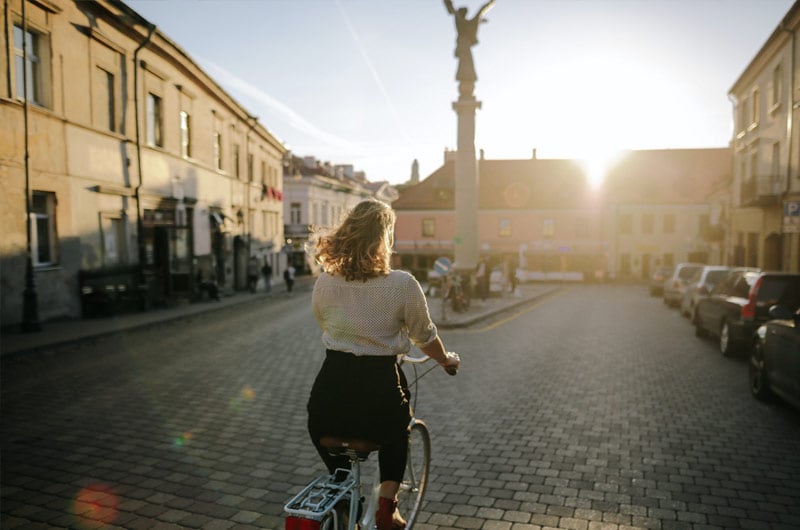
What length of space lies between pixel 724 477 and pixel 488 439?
204 centimetres

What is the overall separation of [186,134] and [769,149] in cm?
2291

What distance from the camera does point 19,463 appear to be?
214 inches

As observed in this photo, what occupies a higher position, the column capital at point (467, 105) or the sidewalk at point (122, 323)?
the column capital at point (467, 105)

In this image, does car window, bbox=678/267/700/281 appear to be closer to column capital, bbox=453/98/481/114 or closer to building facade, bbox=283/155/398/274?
column capital, bbox=453/98/481/114

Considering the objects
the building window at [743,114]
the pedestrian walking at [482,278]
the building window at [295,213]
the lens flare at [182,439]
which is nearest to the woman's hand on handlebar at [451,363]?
the lens flare at [182,439]

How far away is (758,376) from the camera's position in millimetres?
7820

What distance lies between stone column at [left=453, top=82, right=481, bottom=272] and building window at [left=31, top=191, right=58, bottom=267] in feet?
42.0

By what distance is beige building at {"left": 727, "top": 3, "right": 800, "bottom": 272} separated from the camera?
22000mm

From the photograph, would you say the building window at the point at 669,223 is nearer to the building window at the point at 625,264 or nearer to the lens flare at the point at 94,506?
the building window at the point at 625,264

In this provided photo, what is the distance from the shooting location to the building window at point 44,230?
15.3 meters

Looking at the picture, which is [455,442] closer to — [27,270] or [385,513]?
[385,513]

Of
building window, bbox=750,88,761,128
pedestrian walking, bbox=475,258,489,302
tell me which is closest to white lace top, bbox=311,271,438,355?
pedestrian walking, bbox=475,258,489,302

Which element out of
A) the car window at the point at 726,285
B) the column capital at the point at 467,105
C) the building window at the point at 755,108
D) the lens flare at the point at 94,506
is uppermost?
the building window at the point at 755,108

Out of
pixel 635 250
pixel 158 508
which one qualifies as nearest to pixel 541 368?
pixel 158 508
